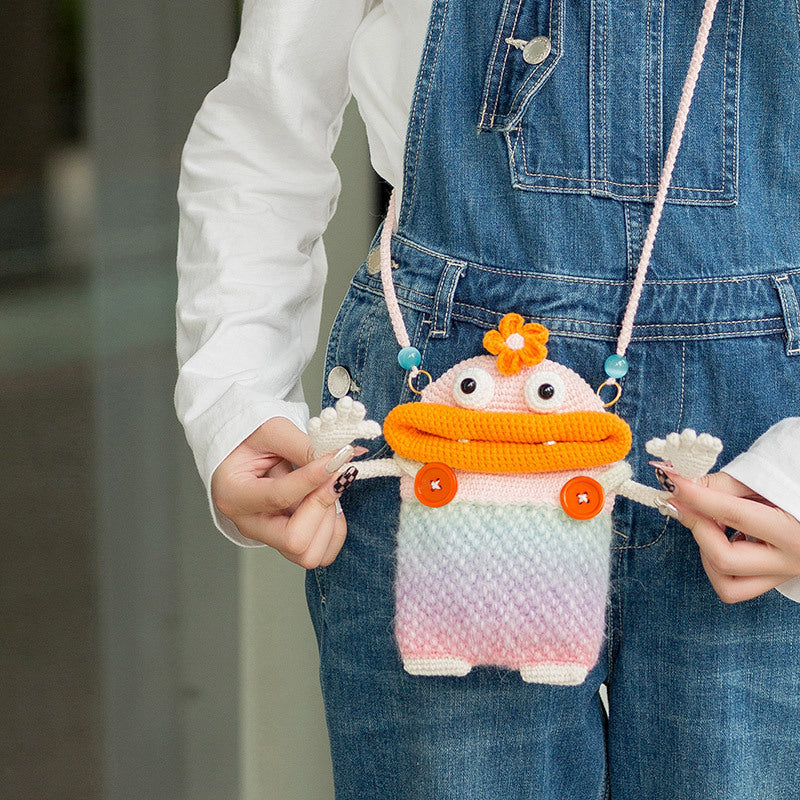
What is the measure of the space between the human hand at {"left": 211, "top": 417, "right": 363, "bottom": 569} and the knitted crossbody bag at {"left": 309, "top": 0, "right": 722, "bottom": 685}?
0.08 ft

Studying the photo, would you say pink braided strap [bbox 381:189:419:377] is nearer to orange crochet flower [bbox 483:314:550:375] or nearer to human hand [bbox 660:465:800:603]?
orange crochet flower [bbox 483:314:550:375]

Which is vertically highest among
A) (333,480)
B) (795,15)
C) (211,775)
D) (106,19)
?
(795,15)

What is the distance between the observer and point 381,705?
691 millimetres

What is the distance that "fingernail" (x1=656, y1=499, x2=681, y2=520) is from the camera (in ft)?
1.90

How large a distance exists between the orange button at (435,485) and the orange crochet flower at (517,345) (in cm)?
7

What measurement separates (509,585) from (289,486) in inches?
6.0

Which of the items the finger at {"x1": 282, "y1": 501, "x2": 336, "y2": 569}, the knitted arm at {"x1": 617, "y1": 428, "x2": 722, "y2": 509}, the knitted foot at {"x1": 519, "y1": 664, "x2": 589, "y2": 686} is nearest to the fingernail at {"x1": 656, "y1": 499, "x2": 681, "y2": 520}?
the knitted arm at {"x1": 617, "y1": 428, "x2": 722, "y2": 509}

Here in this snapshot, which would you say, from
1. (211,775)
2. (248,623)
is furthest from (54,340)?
(211,775)

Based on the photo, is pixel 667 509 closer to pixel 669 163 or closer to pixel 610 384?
pixel 610 384

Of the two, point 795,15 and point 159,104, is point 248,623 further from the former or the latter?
point 795,15

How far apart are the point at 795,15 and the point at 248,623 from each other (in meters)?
1.17

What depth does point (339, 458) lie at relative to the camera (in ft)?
1.99

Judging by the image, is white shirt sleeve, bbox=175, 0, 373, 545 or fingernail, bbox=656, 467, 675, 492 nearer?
fingernail, bbox=656, 467, 675, 492

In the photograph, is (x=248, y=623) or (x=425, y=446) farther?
(x=248, y=623)
